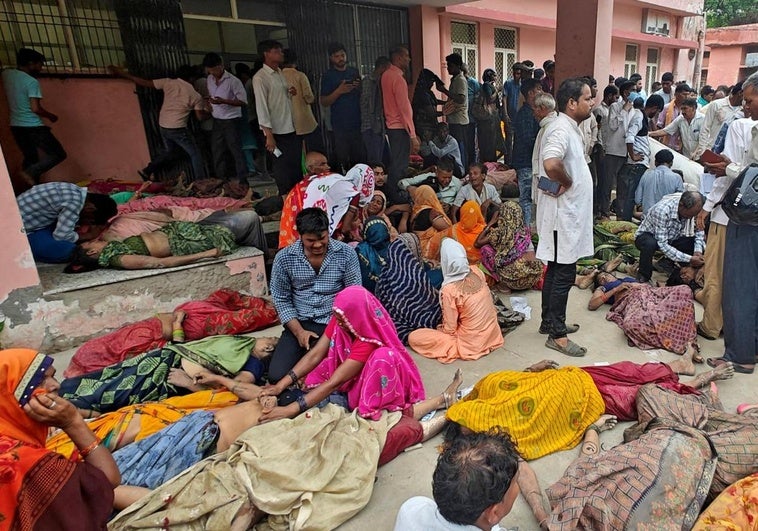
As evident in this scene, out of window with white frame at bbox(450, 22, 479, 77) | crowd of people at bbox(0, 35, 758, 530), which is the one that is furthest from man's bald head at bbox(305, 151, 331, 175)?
window with white frame at bbox(450, 22, 479, 77)

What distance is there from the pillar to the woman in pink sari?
5.83 metres

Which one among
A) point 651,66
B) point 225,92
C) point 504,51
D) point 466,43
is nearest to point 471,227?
point 225,92

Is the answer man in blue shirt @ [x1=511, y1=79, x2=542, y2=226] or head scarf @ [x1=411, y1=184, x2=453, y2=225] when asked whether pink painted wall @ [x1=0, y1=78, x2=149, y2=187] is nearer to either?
head scarf @ [x1=411, y1=184, x2=453, y2=225]

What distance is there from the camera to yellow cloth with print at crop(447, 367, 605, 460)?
2.43m

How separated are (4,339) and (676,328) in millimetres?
4974

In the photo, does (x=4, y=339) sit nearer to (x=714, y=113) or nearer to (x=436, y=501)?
(x=436, y=501)

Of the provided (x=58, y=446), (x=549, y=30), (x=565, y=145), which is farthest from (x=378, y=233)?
(x=549, y=30)

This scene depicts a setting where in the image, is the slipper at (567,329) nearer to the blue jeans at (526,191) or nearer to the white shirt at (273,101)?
the blue jeans at (526,191)

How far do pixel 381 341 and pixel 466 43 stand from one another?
9.52 metres

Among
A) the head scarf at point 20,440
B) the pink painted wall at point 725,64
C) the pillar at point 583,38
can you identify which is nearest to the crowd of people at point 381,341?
the head scarf at point 20,440

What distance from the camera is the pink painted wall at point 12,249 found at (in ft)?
11.3

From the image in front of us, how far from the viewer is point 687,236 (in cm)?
453

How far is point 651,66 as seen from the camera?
1673 centimetres

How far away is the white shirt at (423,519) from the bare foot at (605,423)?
54.9 inches
